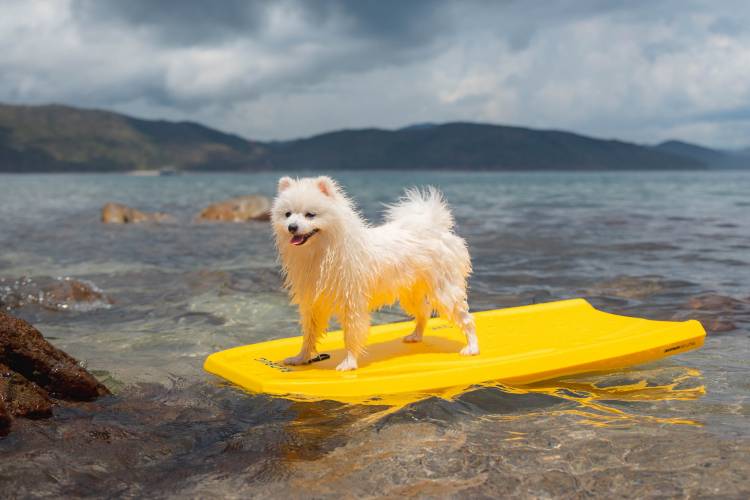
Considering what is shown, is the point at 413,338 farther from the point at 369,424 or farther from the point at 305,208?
the point at 305,208

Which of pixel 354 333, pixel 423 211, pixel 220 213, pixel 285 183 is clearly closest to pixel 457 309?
pixel 423 211

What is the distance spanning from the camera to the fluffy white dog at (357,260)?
5297 millimetres

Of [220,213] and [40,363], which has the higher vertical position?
[220,213]

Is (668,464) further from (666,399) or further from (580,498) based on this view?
(666,399)

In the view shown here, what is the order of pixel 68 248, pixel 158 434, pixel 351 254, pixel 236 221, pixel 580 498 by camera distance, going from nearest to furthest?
pixel 580 498 → pixel 158 434 → pixel 351 254 → pixel 68 248 → pixel 236 221

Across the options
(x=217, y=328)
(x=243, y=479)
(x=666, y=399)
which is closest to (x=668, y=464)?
(x=666, y=399)

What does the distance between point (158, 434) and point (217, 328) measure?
3.97m

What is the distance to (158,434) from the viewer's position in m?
4.95

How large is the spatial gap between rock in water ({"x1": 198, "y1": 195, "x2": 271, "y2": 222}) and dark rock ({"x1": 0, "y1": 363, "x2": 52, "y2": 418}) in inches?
834

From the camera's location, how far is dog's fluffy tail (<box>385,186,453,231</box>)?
6315 millimetres

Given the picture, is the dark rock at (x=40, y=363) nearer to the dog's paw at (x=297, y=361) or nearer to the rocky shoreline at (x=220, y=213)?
the dog's paw at (x=297, y=361)

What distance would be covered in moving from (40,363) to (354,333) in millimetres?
2504

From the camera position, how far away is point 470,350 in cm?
643

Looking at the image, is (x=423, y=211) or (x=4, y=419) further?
(x=423, y=211)
